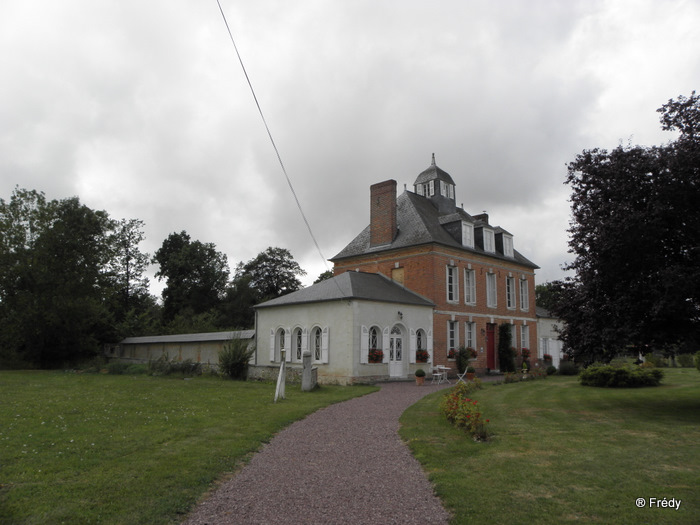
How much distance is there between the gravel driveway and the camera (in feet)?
15.8

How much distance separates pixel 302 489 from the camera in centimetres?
565

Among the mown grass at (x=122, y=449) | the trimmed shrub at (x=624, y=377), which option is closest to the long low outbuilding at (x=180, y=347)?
the mown grass at (x=122, y=449)

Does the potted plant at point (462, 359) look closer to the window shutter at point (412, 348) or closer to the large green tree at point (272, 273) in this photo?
the window shutter at point (412, 348)

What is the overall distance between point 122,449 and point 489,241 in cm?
2389

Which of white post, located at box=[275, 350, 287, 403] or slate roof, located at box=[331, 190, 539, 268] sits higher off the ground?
slate roof, located at box=[331, 190, 539, 268]

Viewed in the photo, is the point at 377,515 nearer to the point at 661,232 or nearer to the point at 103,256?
the point at 661,232

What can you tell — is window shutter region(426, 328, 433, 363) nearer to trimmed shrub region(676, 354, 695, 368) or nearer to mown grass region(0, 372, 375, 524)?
mown grass region(0, 372, 375, 524)

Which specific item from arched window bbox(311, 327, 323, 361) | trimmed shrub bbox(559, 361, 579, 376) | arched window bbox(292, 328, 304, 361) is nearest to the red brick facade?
trimmed shrub bbox(559, 361, 579, 376)

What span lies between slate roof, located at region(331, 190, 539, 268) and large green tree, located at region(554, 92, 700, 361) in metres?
11.6

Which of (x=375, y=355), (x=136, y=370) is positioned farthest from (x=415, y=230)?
(x=136, y=370)

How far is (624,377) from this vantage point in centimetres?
1797

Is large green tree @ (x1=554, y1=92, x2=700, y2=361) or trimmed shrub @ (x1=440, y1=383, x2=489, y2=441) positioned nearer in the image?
trimmed shrub @ (x1=440, y1=383, x2=489, y2=441)

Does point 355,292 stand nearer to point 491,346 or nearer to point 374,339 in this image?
point 374,339

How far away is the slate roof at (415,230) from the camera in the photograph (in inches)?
970
